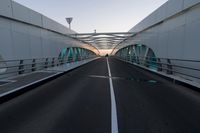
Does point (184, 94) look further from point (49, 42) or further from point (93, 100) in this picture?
point (49, 42)

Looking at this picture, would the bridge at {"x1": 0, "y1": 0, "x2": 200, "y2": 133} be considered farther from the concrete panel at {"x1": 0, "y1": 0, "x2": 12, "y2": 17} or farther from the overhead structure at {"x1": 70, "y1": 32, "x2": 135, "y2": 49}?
the overhead structure at {"x1": 70, "y1": 32, "x2": 135, "y2": 49}

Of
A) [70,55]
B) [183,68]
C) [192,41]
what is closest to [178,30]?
[192,41]

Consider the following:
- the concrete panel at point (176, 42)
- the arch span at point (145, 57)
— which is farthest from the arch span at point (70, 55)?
the concrete panel at point (176, 42)

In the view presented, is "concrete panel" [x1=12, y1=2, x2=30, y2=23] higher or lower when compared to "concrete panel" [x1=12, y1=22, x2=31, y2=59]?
higher

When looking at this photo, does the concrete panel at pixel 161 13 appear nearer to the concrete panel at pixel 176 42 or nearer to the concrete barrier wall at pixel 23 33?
the concrete panel at pixel 176 42

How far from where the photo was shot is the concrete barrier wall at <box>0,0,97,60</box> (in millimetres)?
11203

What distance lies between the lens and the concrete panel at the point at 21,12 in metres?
12.3

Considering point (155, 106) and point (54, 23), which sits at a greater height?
point (54, 23)

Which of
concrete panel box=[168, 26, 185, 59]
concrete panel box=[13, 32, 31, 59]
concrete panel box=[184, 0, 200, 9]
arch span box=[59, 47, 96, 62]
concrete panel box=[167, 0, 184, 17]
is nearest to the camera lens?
concrete panel box=[184, 0, 200, 9]

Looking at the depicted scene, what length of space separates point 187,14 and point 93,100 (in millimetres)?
8406

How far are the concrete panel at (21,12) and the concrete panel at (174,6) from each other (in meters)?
11.2

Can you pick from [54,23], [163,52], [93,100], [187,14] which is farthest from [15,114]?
[54,23]

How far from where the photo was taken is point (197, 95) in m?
7.04

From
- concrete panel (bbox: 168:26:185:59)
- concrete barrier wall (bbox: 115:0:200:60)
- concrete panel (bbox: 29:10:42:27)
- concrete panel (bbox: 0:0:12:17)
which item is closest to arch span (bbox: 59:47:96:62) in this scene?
concrete panel (bbox: 29:10:42:27)
